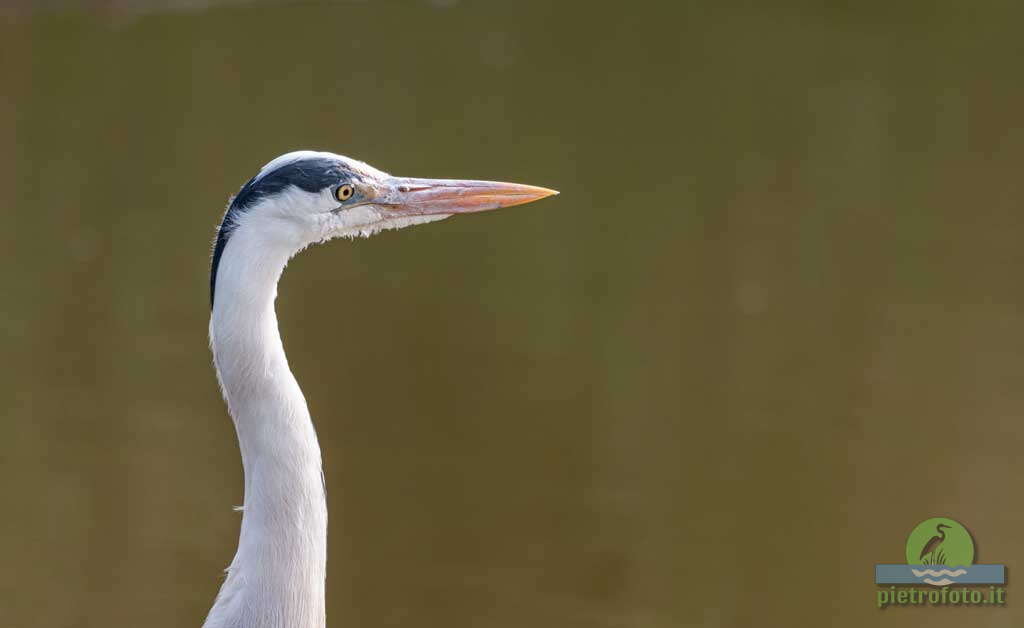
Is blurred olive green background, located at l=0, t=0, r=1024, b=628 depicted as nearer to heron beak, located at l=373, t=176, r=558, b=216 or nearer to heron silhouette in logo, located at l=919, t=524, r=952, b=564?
heron silhouette in logo, located at l=919, t=524, r=952, b=564

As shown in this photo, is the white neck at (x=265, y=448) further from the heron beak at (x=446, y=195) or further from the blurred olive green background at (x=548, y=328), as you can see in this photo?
the blurred olive green background at (x=548, y=328)

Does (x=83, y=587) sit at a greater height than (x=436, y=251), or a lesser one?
lesser

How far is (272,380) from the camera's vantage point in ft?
10.1

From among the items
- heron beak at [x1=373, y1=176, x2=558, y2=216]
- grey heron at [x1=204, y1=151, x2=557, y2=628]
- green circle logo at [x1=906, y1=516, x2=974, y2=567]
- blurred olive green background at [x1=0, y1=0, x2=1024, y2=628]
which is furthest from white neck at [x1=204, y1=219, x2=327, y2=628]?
green circle logo at [x1=906, y1=516, x2=974, y2=567]

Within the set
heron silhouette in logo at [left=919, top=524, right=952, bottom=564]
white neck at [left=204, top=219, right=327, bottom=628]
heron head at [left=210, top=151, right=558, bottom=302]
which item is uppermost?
heron head at [left=210, top=151, right=558, bottom=302]

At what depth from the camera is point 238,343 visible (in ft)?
9.94

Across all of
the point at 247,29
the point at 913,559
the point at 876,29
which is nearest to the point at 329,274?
the point at 913,559

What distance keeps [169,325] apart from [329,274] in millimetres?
1026

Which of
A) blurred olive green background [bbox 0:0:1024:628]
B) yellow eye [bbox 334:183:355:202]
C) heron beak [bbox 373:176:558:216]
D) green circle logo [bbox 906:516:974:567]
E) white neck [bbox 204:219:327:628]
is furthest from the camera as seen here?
green circle logo [bbox 906:516:974:567]

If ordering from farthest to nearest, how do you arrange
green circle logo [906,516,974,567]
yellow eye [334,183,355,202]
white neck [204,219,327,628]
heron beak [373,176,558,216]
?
1. green circle logo [906,516,974,567]
2. heron beak [373,176,558,216]
3. yellow eye [334,183,355,202]
4. white neck [204,219,327,628]

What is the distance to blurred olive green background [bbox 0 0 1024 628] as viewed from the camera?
5523 millimetres

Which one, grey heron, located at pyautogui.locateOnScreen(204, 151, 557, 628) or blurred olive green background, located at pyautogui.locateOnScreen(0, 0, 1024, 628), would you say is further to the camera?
blurred olive green background, located at pyautogui.locateOnScreen(0, 0, 1024, 628)

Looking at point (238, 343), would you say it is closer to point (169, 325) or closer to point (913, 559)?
point (913, 559)

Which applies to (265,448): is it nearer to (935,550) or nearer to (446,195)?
(446,195)
